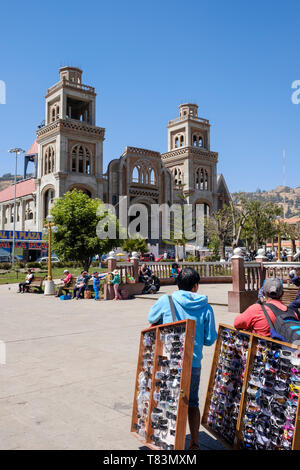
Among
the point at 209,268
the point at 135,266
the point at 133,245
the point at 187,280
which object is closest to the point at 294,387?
the point at 187,280

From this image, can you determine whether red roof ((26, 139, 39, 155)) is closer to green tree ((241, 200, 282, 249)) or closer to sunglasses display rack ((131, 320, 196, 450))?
green tree ((241, 200, 282, 249))

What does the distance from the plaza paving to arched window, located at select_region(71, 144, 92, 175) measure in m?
38.0

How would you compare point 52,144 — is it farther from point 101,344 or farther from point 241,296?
point 101,344

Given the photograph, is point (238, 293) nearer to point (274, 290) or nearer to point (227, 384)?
point (274, 290)

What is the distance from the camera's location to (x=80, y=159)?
48.8 m

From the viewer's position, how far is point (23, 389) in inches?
212

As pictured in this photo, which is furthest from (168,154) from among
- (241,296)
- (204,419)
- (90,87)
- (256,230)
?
(204,419)

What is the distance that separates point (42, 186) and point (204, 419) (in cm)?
4721

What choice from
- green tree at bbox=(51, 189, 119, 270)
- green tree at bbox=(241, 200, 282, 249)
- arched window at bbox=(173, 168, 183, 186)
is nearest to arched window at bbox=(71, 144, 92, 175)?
arched window at bbox=(173, 168, 183, 186)

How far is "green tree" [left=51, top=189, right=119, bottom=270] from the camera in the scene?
25219mm

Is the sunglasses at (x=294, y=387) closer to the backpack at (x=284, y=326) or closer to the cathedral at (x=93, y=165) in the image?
the backpack at (x=284, y=326)

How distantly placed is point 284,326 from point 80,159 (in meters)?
47.2

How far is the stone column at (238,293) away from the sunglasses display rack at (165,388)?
9487 mm

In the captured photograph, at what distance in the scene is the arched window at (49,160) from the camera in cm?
4784
